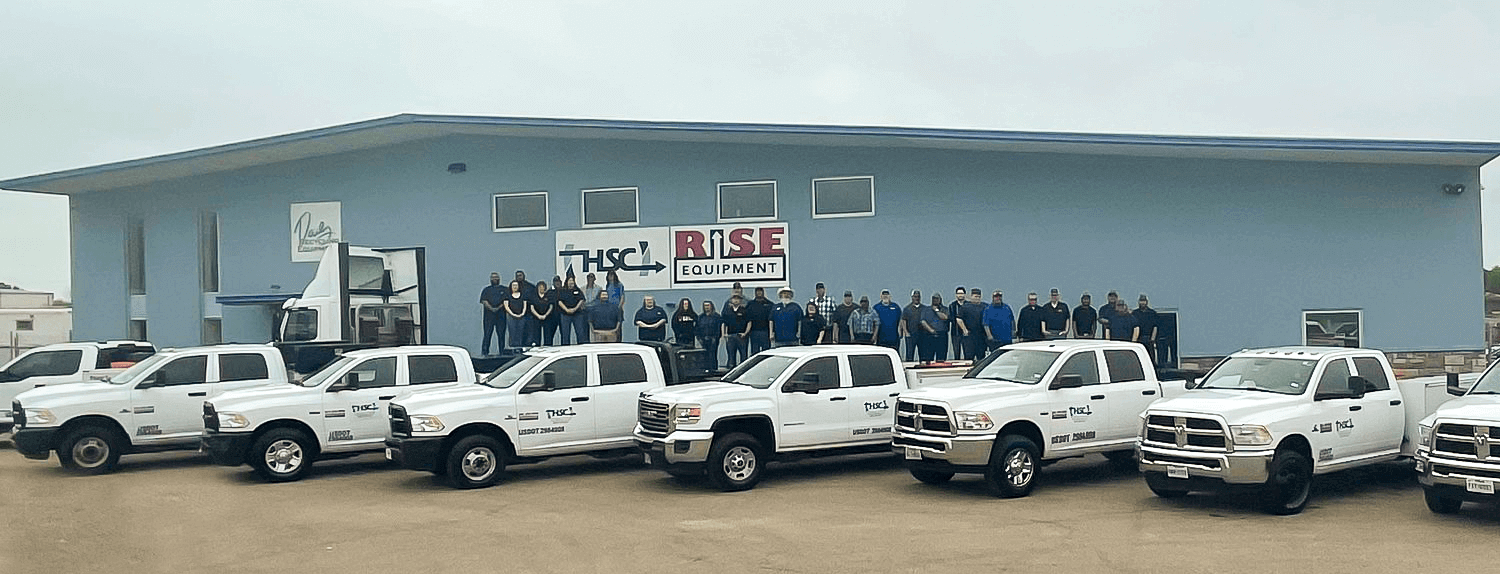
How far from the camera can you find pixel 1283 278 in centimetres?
2364

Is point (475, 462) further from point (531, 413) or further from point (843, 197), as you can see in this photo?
point (843, 197)

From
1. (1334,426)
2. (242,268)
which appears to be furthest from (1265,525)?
(242,268)

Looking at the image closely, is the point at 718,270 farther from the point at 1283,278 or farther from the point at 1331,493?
the point at 1331,493

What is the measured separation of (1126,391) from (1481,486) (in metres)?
4.16

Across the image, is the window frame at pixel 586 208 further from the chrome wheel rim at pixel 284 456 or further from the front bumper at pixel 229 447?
the front bumper at pixel 229 447

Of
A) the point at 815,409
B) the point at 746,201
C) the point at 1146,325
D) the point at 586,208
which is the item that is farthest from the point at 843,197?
the point at 815,409

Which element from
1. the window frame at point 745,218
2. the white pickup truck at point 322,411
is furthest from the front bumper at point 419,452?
the window frame at point 745,218

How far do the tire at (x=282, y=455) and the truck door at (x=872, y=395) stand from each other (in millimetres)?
6904

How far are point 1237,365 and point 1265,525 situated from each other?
8.35ft

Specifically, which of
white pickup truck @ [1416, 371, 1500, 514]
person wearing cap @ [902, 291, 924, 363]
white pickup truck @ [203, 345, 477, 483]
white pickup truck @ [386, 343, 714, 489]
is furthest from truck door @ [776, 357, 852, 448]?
person wearing cap @ [902, 291, 924, 363]

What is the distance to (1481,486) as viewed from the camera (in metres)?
10.9

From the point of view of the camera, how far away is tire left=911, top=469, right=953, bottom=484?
14.4 metres

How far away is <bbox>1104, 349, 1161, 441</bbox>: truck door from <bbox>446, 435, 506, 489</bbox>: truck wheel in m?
7.16

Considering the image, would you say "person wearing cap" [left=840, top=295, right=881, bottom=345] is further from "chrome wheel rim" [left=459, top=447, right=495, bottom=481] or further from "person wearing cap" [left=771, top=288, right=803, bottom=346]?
"chrome wheel rim" [left=459, top=447, right=495, bottom=481]
